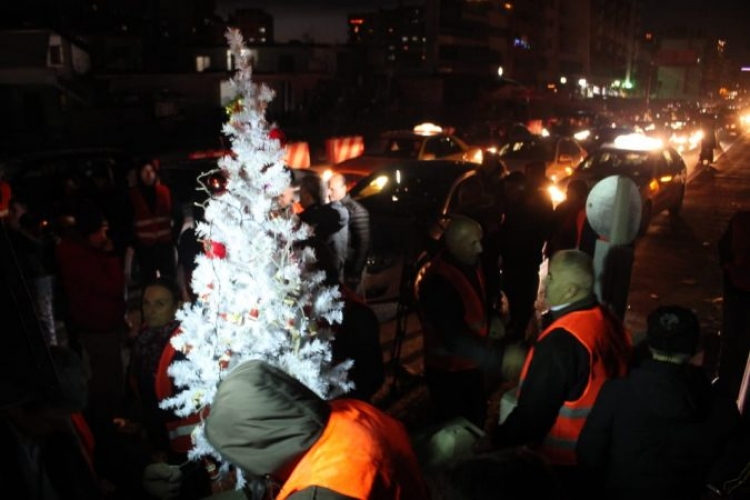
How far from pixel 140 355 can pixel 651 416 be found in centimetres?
266

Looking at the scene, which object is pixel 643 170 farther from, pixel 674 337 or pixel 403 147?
pixel 674 337

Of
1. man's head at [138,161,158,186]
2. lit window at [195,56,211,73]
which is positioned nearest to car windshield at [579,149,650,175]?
man's head at [138,161,158,186]

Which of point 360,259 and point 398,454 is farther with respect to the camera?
point 360,259

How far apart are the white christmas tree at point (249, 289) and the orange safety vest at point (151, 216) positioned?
4166 mm

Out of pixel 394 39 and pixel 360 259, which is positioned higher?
pixel 394 39

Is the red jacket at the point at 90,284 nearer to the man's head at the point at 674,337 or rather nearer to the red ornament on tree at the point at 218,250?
the red ornament on tree at the point at 218,250

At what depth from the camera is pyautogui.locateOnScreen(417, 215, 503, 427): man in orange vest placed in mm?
4016

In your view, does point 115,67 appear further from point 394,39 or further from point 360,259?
point 394,39

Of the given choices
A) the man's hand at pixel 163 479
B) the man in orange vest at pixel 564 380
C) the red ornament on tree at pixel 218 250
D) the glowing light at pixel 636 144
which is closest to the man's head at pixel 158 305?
the red ornament on tree at pixel 218 250

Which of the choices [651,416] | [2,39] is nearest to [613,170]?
[651,416]

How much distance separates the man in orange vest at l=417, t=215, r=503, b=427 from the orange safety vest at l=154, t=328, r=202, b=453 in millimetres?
1574

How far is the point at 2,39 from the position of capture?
99.2ft

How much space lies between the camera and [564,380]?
296 centimetres

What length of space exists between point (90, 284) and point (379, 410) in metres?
3.49
